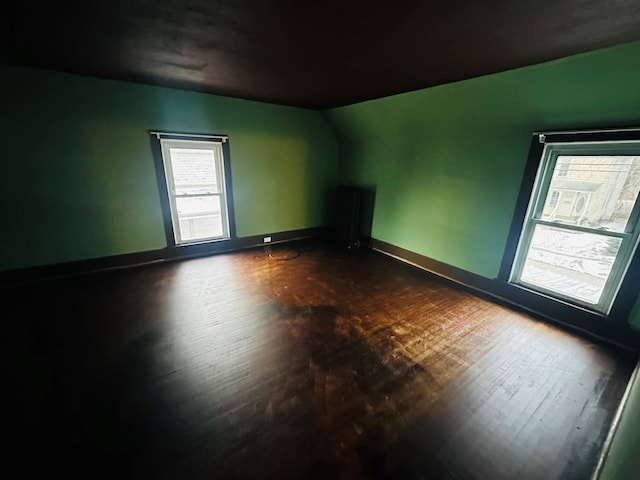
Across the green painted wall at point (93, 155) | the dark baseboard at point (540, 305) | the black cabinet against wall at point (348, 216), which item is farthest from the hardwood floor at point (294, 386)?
the black cabinet against wall at point (348, 216)

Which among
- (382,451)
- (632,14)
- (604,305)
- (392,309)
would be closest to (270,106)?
(392,309)

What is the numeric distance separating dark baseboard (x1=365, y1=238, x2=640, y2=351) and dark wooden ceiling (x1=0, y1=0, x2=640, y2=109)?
7.14ft

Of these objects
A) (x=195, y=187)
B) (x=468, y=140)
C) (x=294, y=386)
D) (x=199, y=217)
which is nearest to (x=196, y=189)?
(x=195, y=187)

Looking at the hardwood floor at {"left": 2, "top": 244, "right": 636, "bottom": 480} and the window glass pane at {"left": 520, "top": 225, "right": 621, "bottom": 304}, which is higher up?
the window glass pane at {"left": 520, "top": 225, "right": 621, "bottom": 304}

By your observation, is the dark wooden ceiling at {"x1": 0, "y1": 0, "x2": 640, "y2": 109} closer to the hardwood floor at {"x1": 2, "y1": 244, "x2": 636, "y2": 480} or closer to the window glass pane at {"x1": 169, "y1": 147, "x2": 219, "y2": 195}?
the window glass pane at {"x1": 169, "y1": 147, "x2": 219, "y2": 195}

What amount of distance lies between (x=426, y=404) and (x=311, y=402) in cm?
75

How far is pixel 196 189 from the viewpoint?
3.87 meters

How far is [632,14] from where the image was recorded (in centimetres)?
133

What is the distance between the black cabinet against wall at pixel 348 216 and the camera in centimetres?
441

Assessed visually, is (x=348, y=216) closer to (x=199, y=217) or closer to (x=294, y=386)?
(x=199, y=217)

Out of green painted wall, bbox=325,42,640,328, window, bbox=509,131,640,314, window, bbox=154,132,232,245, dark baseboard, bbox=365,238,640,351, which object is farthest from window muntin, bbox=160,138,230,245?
window, bbox=509,131,640,314

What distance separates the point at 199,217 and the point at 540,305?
14.6 ft

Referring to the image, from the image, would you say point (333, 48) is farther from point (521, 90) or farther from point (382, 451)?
point (382, 451)

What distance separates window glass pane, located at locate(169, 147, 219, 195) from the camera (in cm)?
367
